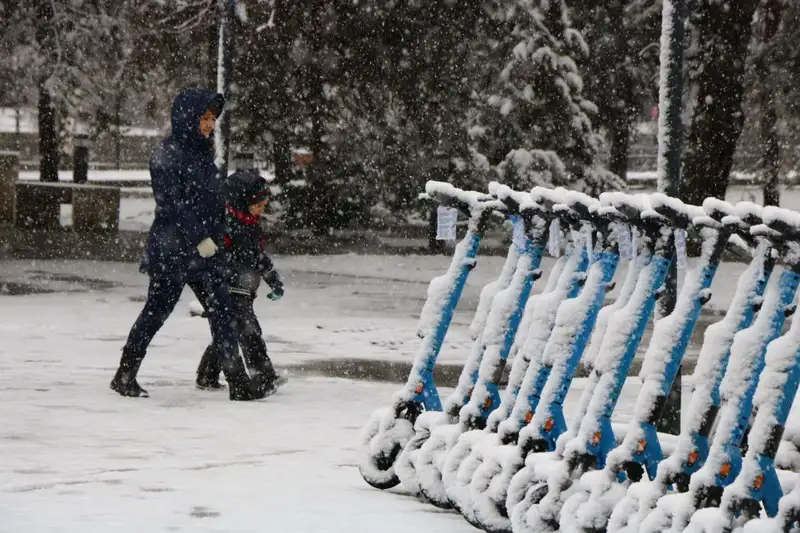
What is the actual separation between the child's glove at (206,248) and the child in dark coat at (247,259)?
342mm

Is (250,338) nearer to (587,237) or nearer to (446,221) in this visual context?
(446,221)

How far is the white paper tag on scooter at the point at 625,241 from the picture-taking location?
20.4 feet

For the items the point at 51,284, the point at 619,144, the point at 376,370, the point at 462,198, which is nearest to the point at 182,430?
the point at 462,198

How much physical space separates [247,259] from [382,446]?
3173mm

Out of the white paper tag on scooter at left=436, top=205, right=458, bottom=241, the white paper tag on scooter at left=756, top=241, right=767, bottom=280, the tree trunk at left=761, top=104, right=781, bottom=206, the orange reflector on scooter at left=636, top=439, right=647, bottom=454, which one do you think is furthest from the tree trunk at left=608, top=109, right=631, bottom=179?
the white paper tag on scooter at left=756, top=241, right=767, bottom=280

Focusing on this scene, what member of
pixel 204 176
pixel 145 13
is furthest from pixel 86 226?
pixel 204 176

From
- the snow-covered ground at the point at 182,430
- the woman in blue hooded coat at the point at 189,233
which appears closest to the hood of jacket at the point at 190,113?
the woman in blue hooded coat at the point at 189,233

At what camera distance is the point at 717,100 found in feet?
76.2

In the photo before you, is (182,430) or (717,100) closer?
(182,430)

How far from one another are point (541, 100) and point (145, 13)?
683 cm

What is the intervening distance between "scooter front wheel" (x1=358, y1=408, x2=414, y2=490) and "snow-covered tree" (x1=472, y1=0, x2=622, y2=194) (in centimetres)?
1806

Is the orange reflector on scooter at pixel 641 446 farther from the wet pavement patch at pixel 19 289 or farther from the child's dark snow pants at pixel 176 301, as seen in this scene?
the wet pavement patch at pixel 19 289

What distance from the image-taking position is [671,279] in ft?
29.5

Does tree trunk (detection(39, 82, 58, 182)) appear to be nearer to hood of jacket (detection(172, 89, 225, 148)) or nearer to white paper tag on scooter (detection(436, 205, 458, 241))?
hood of jacket (detection(172, 89, 225, 148))
